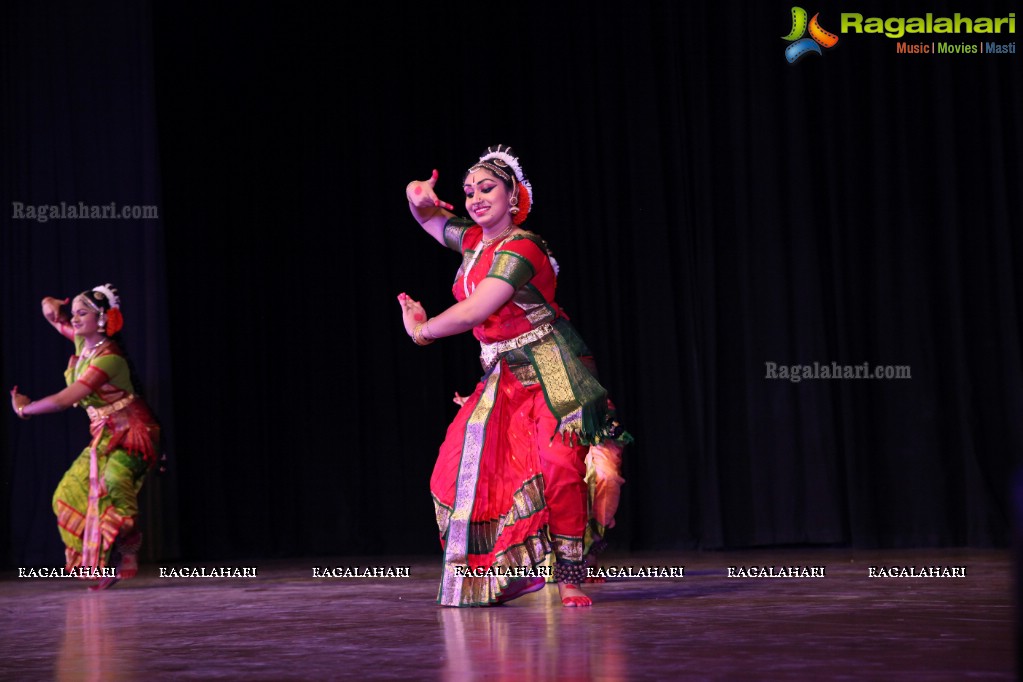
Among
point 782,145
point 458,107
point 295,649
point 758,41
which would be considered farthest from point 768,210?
point 295,649

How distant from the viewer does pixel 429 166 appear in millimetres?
7070

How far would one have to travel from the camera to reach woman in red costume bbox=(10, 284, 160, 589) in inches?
222

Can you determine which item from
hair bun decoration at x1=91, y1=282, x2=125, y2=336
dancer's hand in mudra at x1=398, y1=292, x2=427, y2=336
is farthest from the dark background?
dancer's hand in mudra at x1=398, y1=292, x2=427, y2=336

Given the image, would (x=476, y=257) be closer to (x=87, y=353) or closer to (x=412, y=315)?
(x=412, y=315)

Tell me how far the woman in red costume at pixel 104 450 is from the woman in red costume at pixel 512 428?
2.30 m

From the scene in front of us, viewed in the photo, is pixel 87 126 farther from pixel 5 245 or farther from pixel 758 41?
pixel 758 41

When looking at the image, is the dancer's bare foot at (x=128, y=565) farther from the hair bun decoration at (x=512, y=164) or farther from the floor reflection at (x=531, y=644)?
the hair bun decoration at (x=512, y=164)

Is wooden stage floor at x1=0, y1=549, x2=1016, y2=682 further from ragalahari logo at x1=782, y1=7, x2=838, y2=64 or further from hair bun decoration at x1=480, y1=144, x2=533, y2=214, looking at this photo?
ragalahari logo at x1=782, y1=7, x2=838, y2=64

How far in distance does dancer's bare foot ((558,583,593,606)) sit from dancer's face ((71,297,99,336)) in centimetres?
291

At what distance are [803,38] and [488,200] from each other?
343 cm

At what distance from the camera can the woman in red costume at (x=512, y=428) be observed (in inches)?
148

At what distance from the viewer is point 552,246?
6938 millimetres

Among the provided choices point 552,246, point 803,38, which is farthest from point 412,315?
point 803,38

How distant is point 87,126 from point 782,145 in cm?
392
